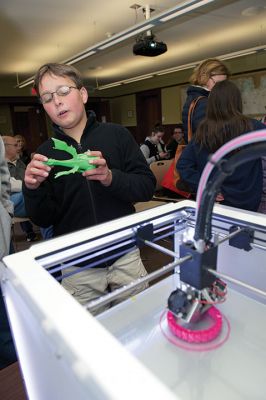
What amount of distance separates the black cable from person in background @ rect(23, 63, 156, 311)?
46 centimetres

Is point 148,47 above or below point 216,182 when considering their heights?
above

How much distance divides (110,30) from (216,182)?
5065 millimetres

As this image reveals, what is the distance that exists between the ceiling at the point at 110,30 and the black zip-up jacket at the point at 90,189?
2807 millimetres

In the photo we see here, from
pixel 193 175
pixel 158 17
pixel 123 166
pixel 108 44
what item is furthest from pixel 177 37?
pixel 123 166

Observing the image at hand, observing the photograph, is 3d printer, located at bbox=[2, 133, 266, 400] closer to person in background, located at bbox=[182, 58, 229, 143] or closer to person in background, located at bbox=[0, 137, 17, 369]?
person in background, located at bbox=[0, 137, 17, 369]

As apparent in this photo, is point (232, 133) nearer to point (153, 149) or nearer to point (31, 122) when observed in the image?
point (153, 149)

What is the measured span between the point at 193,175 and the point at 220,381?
1.27 meters

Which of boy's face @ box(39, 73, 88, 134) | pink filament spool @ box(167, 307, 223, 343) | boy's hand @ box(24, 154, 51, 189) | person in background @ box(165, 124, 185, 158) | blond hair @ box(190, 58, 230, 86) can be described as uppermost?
blond hair @ box(190, 58, 230, 86)

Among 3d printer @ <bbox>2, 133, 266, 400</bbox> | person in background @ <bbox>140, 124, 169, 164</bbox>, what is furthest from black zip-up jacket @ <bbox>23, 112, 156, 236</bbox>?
person in background @ <bbox>140, 124, 169, 164</bbox>

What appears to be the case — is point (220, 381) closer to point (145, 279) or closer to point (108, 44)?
point (145, 279)

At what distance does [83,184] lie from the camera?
104 cm

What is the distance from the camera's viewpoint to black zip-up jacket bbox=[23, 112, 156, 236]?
1030 millimetres

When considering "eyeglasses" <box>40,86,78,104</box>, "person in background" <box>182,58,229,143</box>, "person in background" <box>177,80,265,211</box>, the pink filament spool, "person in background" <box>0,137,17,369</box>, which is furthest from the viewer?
"person in background" <box>182,58,229,143</box>

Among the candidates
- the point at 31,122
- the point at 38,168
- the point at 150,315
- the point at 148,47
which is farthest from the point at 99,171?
the point at 31,122
